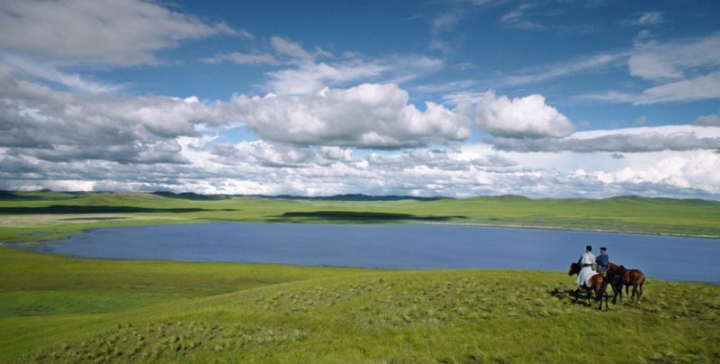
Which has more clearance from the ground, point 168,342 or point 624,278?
point 624,278

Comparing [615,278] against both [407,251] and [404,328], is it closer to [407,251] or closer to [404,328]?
[404,328]

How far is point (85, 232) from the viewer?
159 m

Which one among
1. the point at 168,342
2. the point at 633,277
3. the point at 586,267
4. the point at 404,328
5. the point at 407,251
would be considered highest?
the point at 586,267

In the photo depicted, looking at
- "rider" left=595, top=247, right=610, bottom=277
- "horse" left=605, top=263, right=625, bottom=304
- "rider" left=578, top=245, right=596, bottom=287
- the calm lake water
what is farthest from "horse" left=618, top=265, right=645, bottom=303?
the calm lake water

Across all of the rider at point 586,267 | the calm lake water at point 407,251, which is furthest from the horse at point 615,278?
the calm lake water at point 407,251

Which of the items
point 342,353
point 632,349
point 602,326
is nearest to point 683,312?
point 602,326

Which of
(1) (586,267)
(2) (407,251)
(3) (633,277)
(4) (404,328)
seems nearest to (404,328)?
(4) (404,328)

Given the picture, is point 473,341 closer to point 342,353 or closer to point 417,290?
point 342,353

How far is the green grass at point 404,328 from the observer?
1862cm

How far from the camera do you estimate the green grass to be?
61.1 ft

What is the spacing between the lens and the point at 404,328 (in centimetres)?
2336

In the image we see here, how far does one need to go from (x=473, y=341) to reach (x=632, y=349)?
21.3ft

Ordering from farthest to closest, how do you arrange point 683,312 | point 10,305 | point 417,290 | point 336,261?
point 336,261 < point 10,305 < point 417,290 < point 683,312

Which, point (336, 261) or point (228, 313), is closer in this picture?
point (228, 313)
